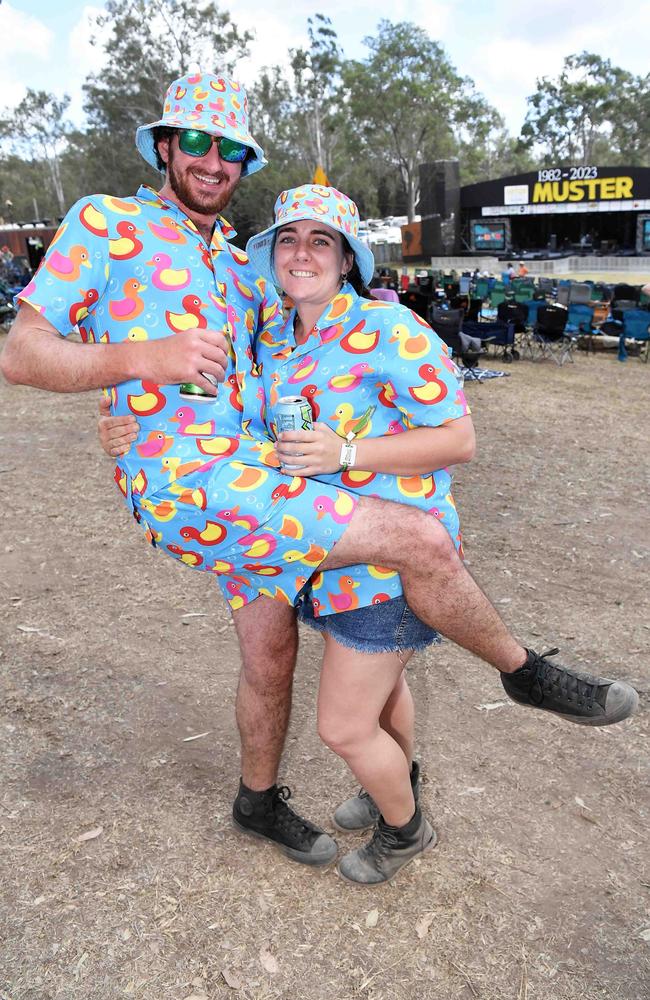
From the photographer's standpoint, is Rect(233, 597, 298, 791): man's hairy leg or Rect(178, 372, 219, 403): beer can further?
Rect(233, 597, 298, 791): man's hairy leg

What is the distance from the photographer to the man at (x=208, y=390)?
2.09 meters

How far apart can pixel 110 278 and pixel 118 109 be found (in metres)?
54.5

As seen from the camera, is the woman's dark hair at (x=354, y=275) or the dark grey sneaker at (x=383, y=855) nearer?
the woman's dark hair at (x=354, y=275)

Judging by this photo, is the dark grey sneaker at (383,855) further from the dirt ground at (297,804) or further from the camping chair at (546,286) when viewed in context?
the camping chair at (546,286)

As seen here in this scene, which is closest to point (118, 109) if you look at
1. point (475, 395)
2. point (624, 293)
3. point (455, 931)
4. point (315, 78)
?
point (315, 78)

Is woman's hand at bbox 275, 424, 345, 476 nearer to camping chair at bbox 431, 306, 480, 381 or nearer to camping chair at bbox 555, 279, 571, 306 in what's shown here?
camping chair at bbox 431, 306, 480, 381

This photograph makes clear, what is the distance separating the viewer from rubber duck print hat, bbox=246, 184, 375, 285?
7.41ft

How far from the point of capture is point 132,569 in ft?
18.1

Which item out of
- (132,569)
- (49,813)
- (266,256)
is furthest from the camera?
(132,569)

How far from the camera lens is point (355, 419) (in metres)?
2.19

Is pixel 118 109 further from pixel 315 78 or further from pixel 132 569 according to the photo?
pixel 132 569

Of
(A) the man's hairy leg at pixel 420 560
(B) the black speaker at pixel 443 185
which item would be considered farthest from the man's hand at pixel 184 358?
(B) the black speaker at pixel 443 185

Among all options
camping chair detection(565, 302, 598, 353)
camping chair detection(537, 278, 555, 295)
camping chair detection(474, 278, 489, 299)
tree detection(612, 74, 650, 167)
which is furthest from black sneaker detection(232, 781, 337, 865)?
tree detection(612, 74, 650, 167)

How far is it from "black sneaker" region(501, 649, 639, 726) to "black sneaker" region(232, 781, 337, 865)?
99cm
